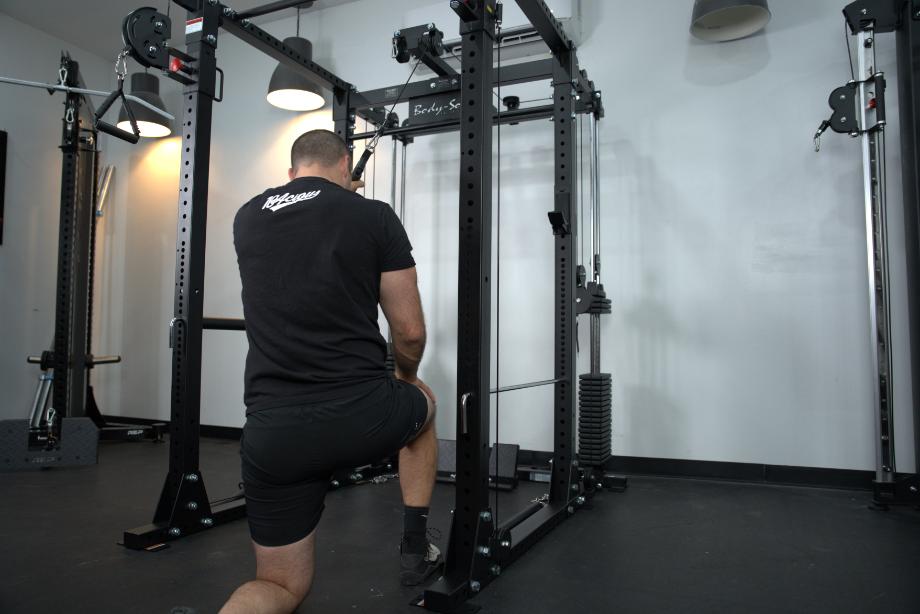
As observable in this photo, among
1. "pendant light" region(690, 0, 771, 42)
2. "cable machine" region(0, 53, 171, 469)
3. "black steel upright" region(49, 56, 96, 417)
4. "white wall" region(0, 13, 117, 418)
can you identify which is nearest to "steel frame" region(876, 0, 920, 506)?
"pendant light" region(690, 0, 771, 42)

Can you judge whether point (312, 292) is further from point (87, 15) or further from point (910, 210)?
point (87, 15)

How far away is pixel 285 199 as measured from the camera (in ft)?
5.30

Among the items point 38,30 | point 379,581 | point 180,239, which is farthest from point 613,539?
point 38,30

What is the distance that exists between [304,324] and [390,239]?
1.03 feet

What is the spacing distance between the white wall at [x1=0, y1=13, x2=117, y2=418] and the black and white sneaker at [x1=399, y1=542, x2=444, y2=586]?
4.36 metres

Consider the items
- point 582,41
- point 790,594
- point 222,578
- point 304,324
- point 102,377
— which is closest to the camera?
point 304,324

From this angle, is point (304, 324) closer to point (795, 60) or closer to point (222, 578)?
point (222, 578)

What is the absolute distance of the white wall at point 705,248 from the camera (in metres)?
3.38

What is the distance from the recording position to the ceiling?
15.8 ft

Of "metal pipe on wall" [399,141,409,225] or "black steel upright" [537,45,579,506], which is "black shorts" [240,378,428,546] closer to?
"black steel upright" [537,45,579,506]

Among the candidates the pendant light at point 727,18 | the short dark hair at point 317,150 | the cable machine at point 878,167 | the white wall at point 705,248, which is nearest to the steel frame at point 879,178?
the cable machine at point 878,167

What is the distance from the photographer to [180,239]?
2.61 metres

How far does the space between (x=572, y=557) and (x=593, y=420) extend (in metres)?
1.00

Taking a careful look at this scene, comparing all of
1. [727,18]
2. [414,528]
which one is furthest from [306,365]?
[727,18]
